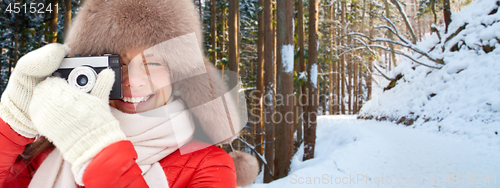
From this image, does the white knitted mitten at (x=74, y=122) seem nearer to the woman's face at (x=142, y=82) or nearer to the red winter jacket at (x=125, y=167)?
the red winter jacket at (x=125, y=167)

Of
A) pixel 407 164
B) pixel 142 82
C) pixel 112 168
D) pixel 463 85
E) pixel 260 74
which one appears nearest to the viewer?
pixel 112 168

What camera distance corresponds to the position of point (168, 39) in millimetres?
1254

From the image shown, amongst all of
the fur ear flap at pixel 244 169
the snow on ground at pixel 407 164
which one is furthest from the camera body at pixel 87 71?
the snow on ground at pixel 407 164

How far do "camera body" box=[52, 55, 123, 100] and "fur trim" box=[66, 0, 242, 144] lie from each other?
0.18m

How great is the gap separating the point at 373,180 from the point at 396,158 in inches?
36.7

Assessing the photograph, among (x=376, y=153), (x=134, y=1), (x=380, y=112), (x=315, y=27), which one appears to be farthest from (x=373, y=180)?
(x=380, y=112)

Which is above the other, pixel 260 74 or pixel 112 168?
pixel 260 74

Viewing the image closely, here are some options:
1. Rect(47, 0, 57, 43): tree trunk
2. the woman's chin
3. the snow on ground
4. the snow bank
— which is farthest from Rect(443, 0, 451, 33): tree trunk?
Rect(47, 0, 57, 43): tree trunk

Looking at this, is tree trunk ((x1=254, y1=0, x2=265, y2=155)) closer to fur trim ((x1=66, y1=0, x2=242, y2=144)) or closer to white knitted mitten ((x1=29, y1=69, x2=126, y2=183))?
fur trim ((x1=66, y1=0, x2=242, y2=144))
